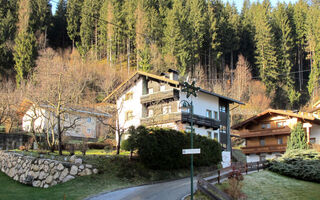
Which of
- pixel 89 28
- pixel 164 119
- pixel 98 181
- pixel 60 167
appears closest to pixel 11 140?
pixel 164 119

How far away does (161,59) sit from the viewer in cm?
6619

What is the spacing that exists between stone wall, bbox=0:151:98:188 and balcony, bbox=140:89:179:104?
20793mm

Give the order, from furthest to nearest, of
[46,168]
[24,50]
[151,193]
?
[24,50] → [46,168] → [151,193]

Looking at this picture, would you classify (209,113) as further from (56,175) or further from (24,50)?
(24,50)

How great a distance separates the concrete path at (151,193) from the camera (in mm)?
19208

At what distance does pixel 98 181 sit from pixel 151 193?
4057 millimetres

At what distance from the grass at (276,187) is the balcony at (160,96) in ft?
54.3

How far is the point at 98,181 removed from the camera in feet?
74.2

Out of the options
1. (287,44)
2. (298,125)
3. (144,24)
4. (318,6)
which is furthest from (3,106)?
(318,6)

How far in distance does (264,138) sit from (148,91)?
17111mm

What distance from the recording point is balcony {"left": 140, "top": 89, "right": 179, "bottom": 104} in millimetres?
42906

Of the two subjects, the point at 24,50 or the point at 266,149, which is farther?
the point at 24,50

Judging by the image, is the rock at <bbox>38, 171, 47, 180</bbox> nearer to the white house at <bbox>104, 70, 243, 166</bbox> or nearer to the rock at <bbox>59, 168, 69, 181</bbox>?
the rock at <bbox>59, 168, 69, 181</bbox>

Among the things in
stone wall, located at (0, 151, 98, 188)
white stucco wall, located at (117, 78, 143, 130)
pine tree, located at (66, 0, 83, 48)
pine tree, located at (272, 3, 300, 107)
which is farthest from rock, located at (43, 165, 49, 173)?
pine tree, located at (66, 0, 83, 48)
